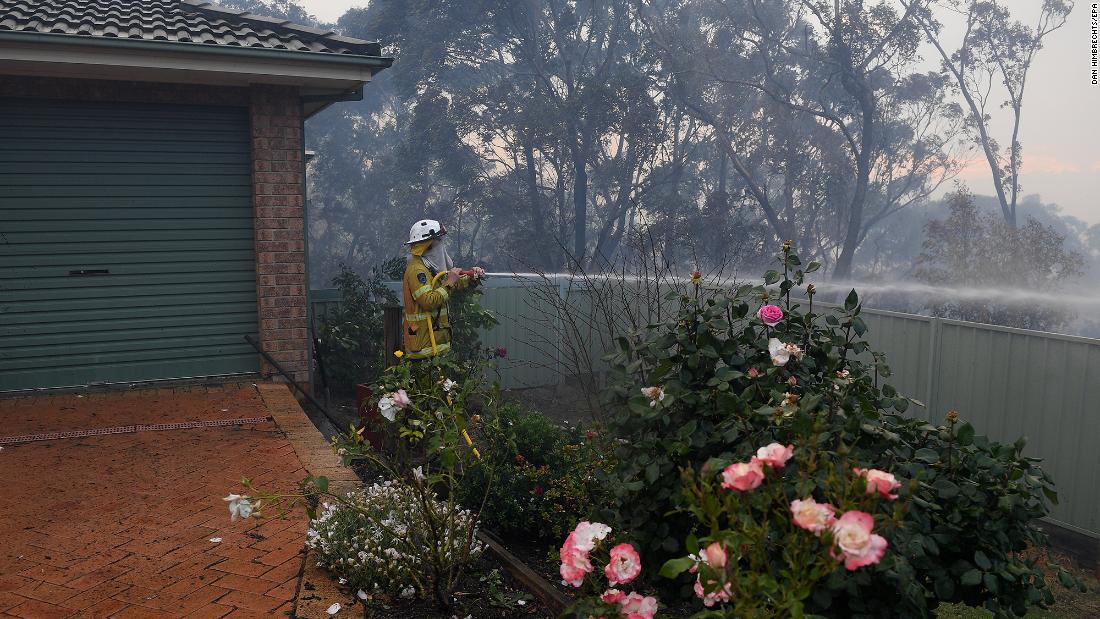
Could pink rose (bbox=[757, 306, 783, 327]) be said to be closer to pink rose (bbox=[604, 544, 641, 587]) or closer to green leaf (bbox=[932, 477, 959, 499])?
green leaf (bbox=[932, 477, 959, 499])

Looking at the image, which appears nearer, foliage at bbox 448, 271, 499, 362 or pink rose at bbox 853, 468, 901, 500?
pink rose at bbox 853, 468, 901, 500

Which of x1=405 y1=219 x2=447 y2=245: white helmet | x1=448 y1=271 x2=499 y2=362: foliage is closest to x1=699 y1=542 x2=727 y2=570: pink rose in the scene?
x1=405 y1=219 x2=447 y2=245: white helmet

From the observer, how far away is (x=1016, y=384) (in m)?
7.04

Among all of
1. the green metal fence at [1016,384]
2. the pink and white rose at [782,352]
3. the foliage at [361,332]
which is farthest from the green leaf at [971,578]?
the foliage at [361,332]

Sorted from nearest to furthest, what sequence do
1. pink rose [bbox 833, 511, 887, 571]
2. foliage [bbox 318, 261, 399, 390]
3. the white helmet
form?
pink rose [bbox 833, 511, 887, 571] < the white helmet < foliage [bbox 318, 261, 399, 390]

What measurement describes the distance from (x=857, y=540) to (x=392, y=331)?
18.8 ft

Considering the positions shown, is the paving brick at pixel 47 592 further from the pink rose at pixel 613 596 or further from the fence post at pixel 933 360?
the fence post at pixel 933 360

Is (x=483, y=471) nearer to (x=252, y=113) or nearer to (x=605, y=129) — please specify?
(x=252, y=113)

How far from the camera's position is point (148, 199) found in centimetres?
766

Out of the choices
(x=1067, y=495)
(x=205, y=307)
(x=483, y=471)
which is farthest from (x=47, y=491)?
(x=1067, y=495)

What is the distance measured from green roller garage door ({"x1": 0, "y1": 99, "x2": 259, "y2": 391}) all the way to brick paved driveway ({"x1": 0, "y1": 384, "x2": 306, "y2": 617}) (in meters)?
1.21

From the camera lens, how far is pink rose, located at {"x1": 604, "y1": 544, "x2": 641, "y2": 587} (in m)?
2.29

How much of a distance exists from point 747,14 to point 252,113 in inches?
1074

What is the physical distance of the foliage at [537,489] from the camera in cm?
449
